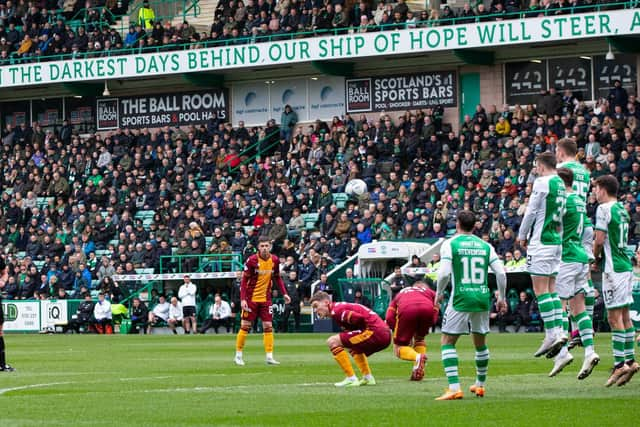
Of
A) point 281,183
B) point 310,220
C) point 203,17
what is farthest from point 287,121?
point 310,220

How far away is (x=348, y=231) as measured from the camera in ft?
131

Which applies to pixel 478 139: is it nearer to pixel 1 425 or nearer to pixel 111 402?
pixel 111 402

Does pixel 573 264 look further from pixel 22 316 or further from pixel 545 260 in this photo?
pixel 22 316

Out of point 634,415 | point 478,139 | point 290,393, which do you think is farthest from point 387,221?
point 634,415

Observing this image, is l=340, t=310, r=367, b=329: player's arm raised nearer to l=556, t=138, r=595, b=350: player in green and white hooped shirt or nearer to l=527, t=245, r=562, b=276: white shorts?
l=527, t=245, r=562, b=276: white shorts

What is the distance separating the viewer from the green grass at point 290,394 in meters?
11.8

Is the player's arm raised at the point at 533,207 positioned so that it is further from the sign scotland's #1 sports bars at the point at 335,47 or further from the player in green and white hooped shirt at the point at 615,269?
the sign scotland's #1 sports bars at the point at 335,47

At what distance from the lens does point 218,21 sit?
4844 cm

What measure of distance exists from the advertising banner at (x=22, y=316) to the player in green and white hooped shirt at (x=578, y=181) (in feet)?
96.6

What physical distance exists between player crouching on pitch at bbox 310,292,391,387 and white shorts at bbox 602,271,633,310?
279cm

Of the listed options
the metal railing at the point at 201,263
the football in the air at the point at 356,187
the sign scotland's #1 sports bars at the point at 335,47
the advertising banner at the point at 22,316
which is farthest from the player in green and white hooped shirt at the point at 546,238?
the advertising banner at the point at 22,316

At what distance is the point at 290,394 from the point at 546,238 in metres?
3.49

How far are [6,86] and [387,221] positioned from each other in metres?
20.5

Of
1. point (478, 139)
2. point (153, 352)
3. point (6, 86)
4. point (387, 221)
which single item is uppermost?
point (6, 86)
